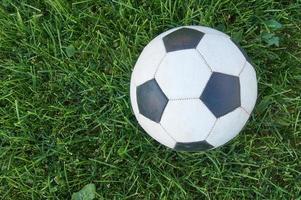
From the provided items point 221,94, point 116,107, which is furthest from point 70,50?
point 221,94

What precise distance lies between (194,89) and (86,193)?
91cm

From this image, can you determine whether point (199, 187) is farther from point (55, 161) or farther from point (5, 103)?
point (5, 103)

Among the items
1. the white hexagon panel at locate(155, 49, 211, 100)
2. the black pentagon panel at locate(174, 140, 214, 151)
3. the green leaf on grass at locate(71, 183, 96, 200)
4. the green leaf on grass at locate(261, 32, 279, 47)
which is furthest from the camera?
the green leaf on grass at locate(261, 32, 279, 47)

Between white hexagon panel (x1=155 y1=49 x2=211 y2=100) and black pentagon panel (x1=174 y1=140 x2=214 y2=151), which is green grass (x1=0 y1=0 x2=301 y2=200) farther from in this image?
white hexagon panel (x1=155 y1=49 x2=211 y2=100)

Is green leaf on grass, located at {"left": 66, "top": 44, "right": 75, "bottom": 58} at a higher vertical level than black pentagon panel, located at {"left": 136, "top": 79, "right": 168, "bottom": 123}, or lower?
lower

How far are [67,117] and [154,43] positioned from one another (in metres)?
0.72

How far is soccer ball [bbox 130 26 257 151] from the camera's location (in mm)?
2057

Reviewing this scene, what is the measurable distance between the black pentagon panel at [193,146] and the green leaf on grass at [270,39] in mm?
845

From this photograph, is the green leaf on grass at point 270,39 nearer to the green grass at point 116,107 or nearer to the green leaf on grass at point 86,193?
the green grass at point 116,107

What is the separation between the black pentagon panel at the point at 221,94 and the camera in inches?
80.7

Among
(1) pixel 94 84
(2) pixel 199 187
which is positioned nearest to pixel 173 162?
(2) pixel 199 187

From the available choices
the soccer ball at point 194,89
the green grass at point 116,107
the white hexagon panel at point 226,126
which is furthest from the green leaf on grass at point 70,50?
the white hexagon panel at point 226,126

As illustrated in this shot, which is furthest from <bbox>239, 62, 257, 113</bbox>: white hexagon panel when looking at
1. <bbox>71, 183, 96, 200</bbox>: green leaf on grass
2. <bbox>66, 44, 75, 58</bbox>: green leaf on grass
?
<bbox>66, 44, 75, 58</bbox>: green leaf on grass

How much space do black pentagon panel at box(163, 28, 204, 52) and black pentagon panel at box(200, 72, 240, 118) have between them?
19cm
